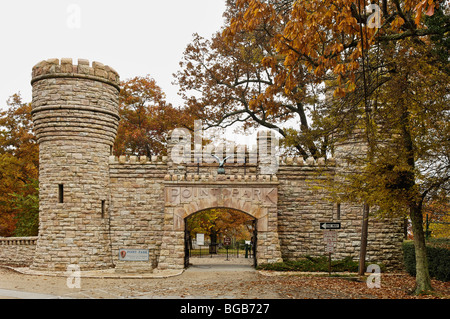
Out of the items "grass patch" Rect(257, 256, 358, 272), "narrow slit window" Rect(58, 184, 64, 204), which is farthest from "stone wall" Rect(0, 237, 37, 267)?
"grass patch" Rect(257, 256, 358, 272)

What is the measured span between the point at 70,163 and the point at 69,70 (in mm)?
3567

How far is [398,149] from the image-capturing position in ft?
35.7

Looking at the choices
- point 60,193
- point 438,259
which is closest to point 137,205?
point 60,193

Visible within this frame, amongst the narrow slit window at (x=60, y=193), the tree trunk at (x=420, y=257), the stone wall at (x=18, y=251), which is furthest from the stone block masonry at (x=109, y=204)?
the tree trunk at (x=420, y=257)

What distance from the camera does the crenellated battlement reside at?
1659 cm

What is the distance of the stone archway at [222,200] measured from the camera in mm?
16484

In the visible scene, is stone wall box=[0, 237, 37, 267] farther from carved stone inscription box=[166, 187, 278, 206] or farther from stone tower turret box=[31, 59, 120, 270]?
carved stone inscription box=[166, 187, 278, 206]

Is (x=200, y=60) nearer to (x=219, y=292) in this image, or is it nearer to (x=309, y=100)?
(x=309, y=100)

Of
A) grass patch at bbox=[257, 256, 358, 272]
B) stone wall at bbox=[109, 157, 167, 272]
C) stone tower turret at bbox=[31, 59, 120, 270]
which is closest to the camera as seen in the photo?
grass patch at bbox=[257, 256, 358, 272]

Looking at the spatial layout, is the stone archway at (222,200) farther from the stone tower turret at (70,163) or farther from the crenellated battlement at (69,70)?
the crenellated battlement at (69,70)

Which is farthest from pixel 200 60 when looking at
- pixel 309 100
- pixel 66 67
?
pixel 66 67

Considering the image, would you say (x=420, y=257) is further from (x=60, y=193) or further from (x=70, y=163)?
(x=60, y=193)

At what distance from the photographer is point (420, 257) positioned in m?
10.8

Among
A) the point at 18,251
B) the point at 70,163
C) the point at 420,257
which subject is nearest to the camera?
the point at 420,257
